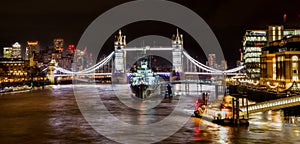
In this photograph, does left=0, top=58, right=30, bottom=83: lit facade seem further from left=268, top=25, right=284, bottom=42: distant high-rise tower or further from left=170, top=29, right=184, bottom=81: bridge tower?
left=268, top=25, right=284, bottom=42: distant high-rise tower

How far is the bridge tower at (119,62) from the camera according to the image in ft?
332

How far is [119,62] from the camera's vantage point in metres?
109

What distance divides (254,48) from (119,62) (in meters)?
49.0

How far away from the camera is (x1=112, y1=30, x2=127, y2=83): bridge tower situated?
3981 inches

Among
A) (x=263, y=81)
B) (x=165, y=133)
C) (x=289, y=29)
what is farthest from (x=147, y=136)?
(x=289, y=29)

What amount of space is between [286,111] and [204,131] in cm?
952

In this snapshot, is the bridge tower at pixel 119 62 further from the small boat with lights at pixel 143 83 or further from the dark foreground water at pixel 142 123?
the dark foreground water at pixel 142 123

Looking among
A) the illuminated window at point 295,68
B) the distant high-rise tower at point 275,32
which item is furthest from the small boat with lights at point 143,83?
the distant high-rise tower at point 275,32

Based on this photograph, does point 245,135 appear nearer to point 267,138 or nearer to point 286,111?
point 267,138

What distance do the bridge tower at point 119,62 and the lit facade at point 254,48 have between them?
39656 mm

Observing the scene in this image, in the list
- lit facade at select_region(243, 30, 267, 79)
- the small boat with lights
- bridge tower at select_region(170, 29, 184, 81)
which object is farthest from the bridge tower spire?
the small boat with lights

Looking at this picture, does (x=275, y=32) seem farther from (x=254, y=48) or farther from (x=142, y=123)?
(x=142, y=123)

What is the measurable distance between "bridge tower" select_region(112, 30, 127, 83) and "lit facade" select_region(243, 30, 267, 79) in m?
39.7

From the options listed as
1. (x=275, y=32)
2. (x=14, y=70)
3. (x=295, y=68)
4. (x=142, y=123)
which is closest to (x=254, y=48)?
(x=275, y=32)
